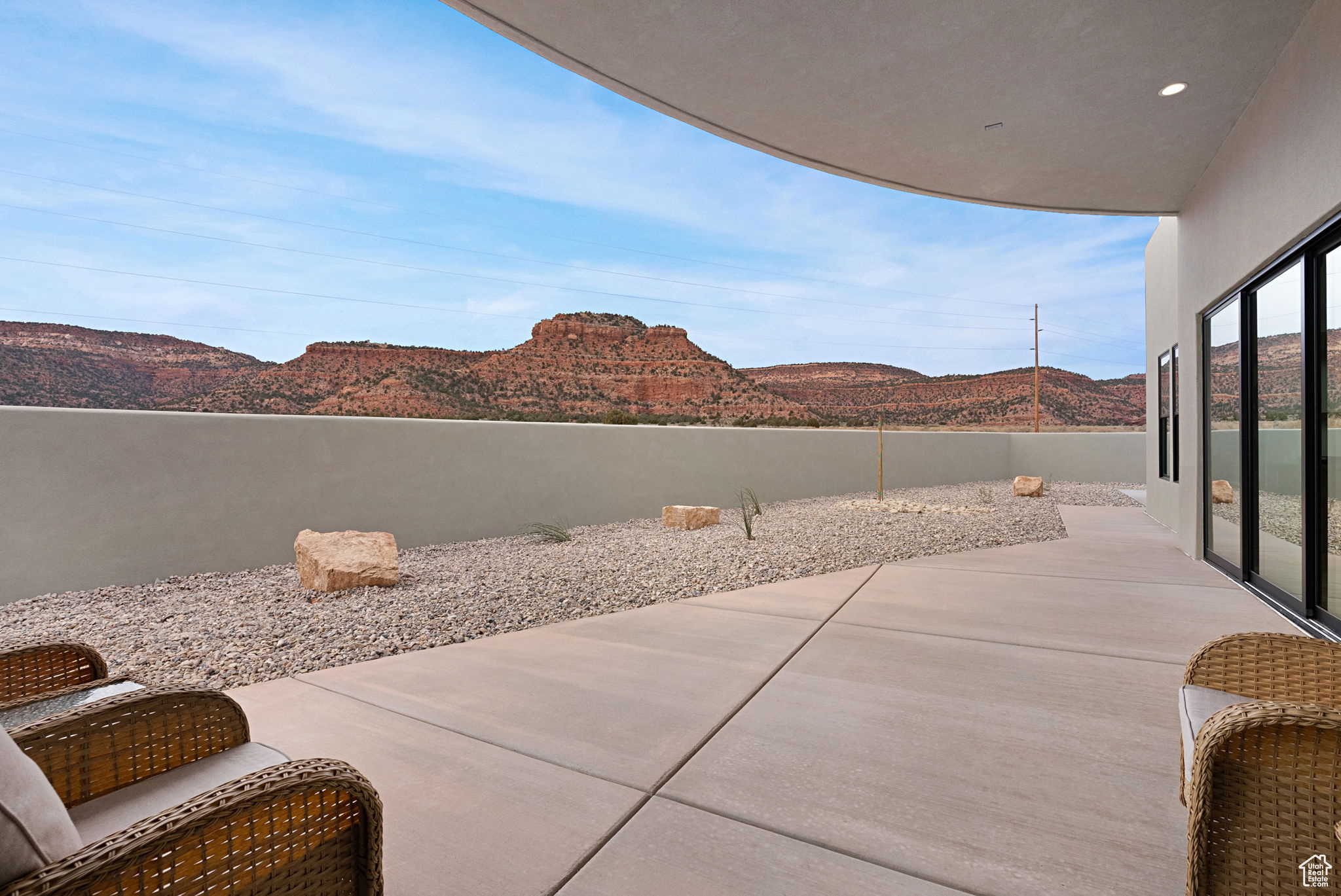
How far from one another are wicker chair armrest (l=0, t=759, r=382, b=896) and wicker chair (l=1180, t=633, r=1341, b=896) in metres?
1.48

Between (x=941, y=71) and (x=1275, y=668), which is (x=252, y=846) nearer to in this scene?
(x=1275, y=668)

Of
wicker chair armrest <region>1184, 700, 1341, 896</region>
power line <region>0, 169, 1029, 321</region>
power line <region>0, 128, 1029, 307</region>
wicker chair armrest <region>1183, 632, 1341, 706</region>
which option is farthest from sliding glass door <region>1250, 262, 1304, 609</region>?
power line <region>0, 128, 1029, 307</region>

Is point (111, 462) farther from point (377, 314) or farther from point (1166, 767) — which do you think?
point (377, 314)

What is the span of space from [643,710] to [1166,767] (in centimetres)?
162

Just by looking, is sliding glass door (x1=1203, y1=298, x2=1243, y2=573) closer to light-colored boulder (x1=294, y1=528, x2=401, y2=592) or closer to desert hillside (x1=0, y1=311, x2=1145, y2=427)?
light-colored boulder (x1=294, y1=528, x2=401, y2=592)

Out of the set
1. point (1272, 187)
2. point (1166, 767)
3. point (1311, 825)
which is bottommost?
point (1166, 767)

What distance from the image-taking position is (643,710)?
229 cm

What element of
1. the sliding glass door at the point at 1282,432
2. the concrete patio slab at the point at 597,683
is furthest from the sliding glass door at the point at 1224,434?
the concrete patio slab at the point at 597,683

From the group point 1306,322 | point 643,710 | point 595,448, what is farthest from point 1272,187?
point 595,448

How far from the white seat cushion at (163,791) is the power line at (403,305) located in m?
36.6

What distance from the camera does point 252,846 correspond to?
0.96 metres

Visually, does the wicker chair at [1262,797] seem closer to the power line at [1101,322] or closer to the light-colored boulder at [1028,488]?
the light-colored boulder at [1028,488]

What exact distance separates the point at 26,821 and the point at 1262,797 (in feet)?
6.25

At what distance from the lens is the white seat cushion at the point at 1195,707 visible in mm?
1396
